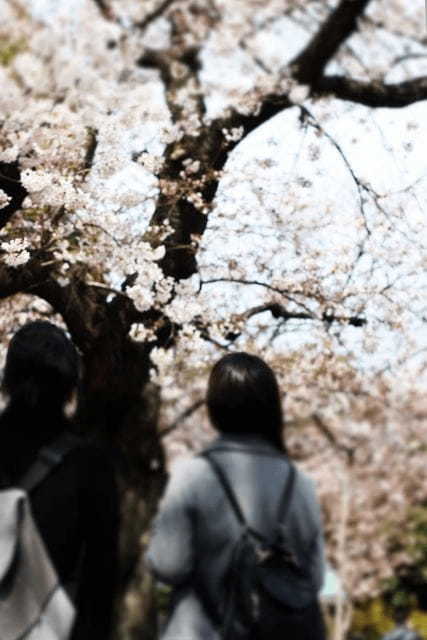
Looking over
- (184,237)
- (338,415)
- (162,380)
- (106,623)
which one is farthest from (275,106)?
(338,415)

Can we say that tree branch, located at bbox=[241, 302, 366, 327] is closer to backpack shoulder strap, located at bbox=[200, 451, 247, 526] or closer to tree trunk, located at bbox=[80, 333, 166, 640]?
tree trunk, located at bbox=[80, 333, 166, 640]

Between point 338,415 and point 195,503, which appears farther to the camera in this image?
point 338,415

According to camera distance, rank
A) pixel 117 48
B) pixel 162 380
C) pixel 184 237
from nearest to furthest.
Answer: pixel 117 48 < pixel 184 237 < pixel 162 380

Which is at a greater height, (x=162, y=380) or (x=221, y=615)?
(x=162, y=380)

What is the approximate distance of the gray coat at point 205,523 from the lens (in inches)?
85.4

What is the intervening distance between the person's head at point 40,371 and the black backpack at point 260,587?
0.38 metres

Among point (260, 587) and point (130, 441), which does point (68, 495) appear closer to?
point (260, 587)

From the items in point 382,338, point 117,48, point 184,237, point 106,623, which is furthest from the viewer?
point 382,338

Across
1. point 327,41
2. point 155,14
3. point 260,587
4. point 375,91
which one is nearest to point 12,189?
point 155,14

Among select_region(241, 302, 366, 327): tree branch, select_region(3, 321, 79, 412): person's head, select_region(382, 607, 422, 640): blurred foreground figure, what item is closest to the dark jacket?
select_region(3, 321, 79, 412): person's head

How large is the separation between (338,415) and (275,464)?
15.4 metres

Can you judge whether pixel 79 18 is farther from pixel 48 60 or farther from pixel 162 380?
pixel 162 380

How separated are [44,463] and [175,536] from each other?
36 centimetres

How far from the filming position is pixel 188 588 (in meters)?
2.20
